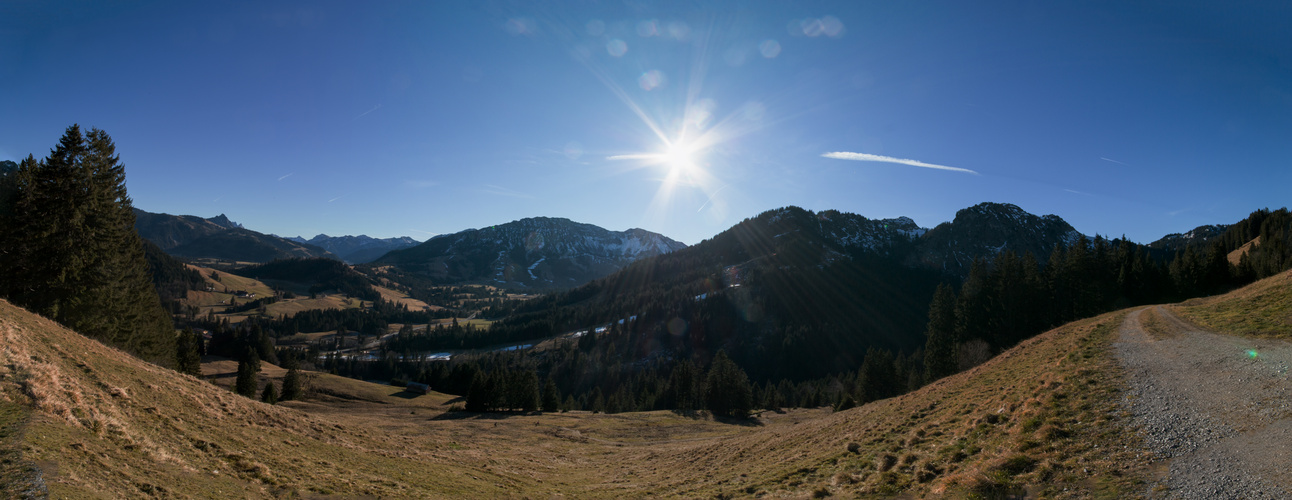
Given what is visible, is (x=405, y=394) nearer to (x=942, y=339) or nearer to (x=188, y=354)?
(x=188, y=354)

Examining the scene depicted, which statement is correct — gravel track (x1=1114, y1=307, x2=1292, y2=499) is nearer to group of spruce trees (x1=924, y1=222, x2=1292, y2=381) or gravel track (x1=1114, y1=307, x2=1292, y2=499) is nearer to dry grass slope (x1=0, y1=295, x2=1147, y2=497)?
dry grass slope (x1=0, y1=295, x2=1147, y2=497)

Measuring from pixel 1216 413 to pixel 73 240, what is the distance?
69.1 meters

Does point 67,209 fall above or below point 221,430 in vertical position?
above

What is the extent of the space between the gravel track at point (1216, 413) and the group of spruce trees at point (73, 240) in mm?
64559

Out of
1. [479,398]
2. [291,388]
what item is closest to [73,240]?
[291,388]

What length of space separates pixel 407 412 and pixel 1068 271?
110 meters

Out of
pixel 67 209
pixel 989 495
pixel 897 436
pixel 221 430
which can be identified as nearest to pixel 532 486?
pixel 221 430

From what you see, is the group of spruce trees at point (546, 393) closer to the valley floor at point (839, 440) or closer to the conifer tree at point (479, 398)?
the conifer tree at point (479, 398)

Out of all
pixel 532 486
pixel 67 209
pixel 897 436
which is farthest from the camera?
pixel 67 209

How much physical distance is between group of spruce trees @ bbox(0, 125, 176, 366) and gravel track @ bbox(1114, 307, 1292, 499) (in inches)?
2542

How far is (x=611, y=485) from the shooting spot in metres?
28.0

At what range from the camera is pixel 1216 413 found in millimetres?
13461

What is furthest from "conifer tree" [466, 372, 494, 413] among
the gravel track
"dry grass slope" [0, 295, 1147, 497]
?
the gravel track

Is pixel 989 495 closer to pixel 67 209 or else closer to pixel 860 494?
pixel 860 494
